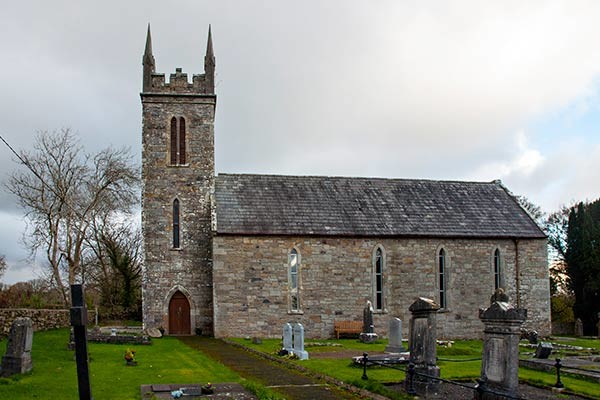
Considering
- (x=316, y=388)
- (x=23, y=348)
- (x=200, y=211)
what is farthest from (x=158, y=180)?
(x=316, y=388)

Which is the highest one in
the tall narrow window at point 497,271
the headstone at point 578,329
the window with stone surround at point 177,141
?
the window with stone surround at point 177,141

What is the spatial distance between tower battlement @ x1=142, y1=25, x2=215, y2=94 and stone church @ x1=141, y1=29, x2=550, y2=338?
57 mm

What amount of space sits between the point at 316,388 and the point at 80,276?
115ft

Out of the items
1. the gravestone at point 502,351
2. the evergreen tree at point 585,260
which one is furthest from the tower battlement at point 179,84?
the evergreen tree at point 585,260

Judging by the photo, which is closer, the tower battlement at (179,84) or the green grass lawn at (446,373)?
the green grass lawn at (446,373)

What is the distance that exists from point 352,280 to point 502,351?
18.1m

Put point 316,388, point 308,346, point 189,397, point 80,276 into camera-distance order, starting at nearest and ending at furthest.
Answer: point 189,397
point 316,388
point 308,346
point 80,276

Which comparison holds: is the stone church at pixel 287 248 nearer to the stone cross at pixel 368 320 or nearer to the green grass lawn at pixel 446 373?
the stone cross at pixel 368 320

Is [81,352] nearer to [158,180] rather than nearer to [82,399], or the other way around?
[82,399]

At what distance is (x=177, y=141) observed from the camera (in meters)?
31.7

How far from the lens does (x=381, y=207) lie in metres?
32.8

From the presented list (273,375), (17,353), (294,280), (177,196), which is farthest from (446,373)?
(177,196)

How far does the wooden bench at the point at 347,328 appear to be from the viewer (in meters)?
29.4

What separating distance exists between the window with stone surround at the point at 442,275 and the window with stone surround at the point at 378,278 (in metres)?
3.02
